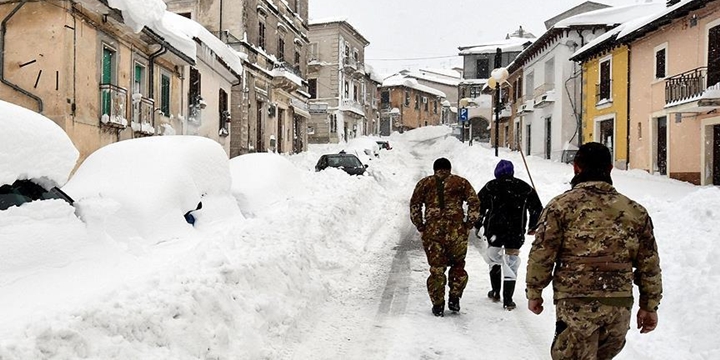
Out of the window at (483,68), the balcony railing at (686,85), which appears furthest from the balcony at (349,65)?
the balcony railing at (686,85)

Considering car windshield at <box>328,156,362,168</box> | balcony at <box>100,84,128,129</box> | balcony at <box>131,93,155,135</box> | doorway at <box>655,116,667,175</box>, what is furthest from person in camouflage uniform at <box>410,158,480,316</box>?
doorway at <box>655,116,667,175</box>

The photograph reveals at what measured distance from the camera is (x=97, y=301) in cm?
371

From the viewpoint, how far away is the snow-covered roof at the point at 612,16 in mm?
26016

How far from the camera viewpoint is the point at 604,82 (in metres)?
23.9

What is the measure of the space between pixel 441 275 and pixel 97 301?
3.51 m

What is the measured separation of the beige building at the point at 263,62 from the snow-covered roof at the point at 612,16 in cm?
1427

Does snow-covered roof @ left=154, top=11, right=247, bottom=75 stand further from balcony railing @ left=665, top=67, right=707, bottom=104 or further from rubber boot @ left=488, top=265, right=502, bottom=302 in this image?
balcony railing @ left=665, top=67, right=707, bottom=104

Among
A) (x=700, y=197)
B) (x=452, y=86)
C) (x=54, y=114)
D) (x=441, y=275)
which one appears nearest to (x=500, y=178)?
(x=441, y=275)

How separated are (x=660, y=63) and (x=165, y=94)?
1734cm

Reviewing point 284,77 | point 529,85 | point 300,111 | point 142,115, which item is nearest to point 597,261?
point 142,115

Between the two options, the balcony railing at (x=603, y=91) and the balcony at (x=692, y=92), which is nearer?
the balcony at (x=692, y=92)

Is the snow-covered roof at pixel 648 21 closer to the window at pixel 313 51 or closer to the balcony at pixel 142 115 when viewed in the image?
the balcony at pixel 142 115

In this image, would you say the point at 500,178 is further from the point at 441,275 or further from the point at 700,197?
the point at 700,197

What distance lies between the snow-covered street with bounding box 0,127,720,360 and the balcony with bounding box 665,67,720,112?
9.11 meters
